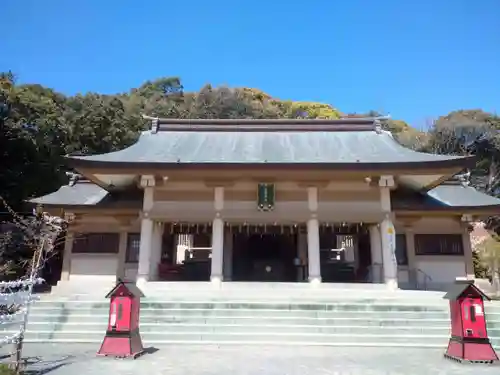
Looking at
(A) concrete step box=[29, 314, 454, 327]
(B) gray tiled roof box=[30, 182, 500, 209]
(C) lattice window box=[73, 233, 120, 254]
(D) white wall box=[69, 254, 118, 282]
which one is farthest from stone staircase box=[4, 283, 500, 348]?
(B) gray tiled roof box=[30, 182, 500, 209]

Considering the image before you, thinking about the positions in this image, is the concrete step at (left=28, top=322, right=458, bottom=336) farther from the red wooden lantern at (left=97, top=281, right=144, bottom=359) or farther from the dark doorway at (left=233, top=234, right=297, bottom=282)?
the dark doorway at (left=233, top=234, right=297, bottom=282)

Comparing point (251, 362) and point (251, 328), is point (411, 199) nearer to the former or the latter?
point (251, 328)

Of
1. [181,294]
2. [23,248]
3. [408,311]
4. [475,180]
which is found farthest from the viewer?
[475,180]

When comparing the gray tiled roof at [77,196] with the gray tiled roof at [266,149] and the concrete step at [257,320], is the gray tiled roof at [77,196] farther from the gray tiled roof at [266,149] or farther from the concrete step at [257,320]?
the concrete step at [257,320]

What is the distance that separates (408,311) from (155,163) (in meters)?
8.22

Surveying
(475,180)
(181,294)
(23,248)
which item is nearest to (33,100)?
(23,248)

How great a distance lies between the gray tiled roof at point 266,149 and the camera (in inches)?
487

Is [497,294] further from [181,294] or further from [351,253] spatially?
[181,294]

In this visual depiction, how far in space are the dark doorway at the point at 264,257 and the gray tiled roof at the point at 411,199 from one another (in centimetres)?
462

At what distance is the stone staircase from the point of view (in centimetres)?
848

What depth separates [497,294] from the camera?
1648 cm

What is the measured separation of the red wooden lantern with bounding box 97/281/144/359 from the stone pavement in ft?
0.72

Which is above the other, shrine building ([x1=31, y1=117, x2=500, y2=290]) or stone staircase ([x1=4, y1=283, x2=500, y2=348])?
shrine building ([x1=31, y1=117, x2=500, y2=290])

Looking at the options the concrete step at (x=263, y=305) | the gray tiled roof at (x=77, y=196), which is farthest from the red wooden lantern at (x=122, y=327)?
the gray tiled roof at (x=77, y=196)
